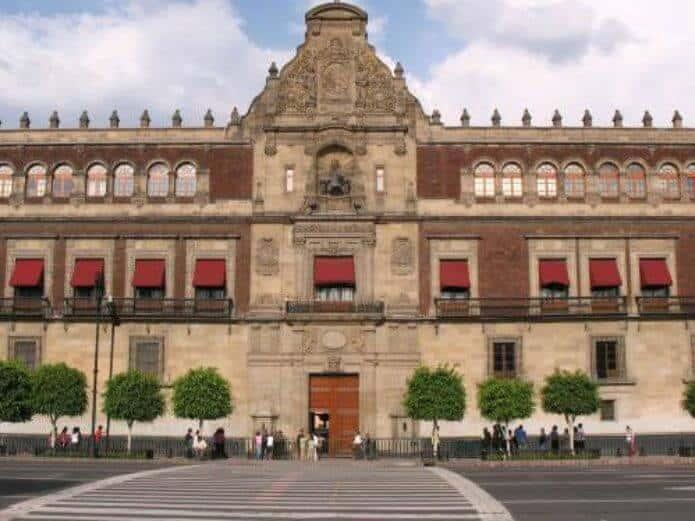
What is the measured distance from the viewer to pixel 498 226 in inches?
1891

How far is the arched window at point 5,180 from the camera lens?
4928 cm

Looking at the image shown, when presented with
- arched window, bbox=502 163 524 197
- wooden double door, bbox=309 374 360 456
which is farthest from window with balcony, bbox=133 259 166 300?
arched window, bbox=502 163 524 197

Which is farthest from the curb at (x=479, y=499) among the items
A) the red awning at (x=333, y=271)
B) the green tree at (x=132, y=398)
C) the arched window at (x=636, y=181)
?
the arched window at (x=636, y=181)

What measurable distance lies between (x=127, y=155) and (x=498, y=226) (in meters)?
20.2

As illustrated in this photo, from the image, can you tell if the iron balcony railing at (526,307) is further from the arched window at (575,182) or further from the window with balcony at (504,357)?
the arched window at (575,182)

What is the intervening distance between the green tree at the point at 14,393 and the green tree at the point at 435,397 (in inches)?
696

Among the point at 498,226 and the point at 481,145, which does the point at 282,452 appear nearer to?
the point at 498,226

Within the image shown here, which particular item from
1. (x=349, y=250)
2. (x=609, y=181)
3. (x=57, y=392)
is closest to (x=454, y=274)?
(x=349, y=250)

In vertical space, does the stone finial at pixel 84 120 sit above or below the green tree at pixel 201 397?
above

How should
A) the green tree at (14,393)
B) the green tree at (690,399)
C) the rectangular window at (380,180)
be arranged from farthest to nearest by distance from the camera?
the rectangular window at (380,180) < the green tree at (690,399) < the green tree at (14,393)

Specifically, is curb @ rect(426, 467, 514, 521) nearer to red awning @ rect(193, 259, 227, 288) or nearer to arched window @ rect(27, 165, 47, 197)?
red awning @ rect(193, 259, 227, 288)

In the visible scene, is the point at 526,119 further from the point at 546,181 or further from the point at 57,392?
the point at 57,392

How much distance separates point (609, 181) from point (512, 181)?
5.21 metres

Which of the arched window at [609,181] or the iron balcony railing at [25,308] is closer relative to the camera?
the iron balcony railing at [25,308]
